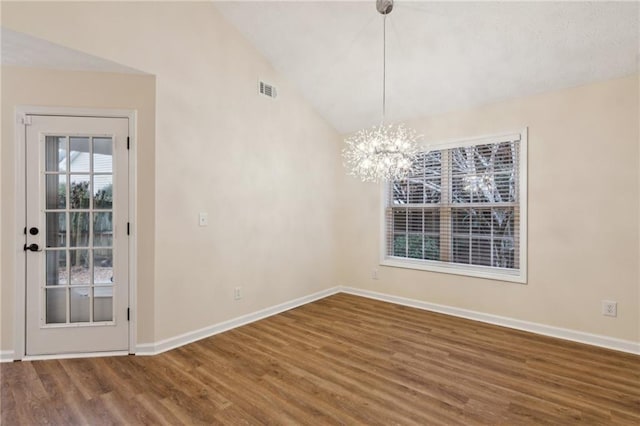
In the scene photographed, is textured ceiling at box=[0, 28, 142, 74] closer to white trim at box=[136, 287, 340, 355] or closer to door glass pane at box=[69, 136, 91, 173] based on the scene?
door glass pane at box=[69, 136, 91, 173]

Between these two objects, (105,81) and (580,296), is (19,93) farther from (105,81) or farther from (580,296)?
(580,296)

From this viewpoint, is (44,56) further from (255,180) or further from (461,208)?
(461,208)

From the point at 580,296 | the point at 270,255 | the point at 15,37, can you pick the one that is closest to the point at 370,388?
the point at 270,255

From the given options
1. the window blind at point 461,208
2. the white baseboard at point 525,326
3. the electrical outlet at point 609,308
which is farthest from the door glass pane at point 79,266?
the electrical outlet at point 609,308

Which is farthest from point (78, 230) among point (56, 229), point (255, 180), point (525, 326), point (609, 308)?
point (609, 308)

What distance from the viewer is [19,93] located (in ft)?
9.46

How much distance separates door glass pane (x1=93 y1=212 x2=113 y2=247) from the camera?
122 inches

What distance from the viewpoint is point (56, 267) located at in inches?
119

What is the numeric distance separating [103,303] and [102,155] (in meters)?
1.42

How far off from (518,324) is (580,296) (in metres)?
0.70

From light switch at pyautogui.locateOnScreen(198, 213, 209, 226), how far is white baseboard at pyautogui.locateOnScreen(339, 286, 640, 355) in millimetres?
2801

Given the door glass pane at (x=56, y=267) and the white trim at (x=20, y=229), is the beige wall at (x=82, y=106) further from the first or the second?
the door glass pane at (x=56, y=267)

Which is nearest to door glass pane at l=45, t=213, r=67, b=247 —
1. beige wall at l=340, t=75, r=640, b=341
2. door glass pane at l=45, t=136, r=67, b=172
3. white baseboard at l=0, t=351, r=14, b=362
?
door glass pane at l=45, t=136, r=67, b=172

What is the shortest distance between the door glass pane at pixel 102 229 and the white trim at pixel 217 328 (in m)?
1.05
